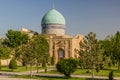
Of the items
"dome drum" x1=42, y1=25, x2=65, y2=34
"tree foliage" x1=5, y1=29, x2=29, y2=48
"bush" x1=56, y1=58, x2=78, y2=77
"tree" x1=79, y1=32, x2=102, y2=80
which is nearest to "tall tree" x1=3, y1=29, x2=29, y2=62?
"tree foliage" x1=5, y1=29, x2=29, y2=48

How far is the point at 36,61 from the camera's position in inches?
1722

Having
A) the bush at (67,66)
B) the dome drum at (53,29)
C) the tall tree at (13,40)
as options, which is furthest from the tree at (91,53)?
the dome drum at (53,29)

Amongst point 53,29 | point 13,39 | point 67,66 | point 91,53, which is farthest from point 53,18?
point 91,53

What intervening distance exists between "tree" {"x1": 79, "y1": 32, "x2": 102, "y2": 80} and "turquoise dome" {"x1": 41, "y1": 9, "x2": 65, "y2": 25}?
5875 centimetres

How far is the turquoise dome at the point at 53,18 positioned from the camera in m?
95.6

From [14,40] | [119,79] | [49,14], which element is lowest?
[119,79]

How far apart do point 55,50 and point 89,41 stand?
54.1 metres

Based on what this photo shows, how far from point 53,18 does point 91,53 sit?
59954 mm

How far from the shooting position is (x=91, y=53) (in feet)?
120

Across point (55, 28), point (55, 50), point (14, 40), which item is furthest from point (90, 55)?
point (55, 28)

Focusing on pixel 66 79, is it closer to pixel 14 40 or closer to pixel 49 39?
pixel 14 40

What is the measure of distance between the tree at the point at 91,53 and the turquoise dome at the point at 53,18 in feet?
193

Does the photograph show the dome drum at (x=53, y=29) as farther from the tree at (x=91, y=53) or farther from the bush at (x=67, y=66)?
the tree at (x=91, y=53)

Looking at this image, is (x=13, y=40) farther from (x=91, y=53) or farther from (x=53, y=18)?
(x=91, y=53)
